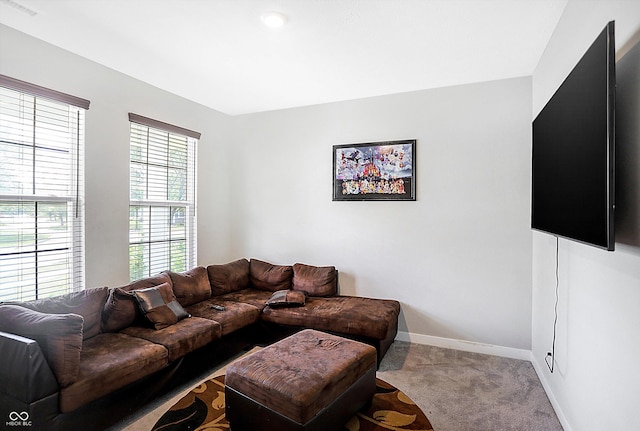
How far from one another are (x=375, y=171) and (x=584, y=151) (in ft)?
8.36

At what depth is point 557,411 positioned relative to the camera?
2.43 meters

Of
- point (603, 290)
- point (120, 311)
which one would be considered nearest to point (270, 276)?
point (120, 311)

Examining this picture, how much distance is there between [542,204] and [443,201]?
143 cm

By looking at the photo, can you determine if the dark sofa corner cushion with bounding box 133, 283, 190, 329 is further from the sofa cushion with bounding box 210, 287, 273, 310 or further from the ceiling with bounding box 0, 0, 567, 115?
the ceiling with bounding box 0, 0, 567, 115

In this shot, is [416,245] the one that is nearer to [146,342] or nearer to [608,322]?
[608,322]

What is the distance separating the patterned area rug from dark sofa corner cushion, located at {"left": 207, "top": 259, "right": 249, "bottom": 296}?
141 cm

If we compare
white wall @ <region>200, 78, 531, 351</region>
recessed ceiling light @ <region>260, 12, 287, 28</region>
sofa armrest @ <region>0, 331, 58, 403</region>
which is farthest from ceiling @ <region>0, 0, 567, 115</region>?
sofa armrest @ <region>0, 331, 58, 403</region>

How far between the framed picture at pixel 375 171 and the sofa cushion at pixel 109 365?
2551 mm

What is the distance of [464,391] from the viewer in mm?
2805

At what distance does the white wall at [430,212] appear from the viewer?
11.4 feet

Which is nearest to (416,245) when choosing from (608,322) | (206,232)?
(608,322)

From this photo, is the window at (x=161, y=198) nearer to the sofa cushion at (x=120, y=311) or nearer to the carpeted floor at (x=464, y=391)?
the sofa cushion at (x=120, y=311)

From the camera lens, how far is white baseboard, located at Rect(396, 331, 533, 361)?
3438mm

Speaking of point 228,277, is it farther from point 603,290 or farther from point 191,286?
point 603,290
